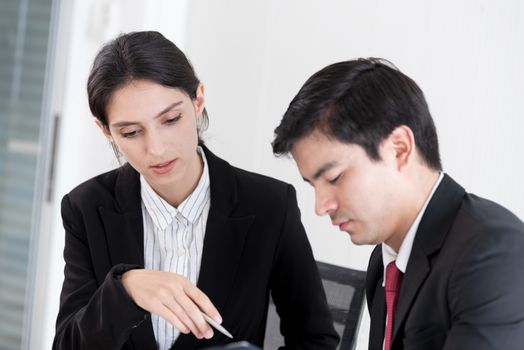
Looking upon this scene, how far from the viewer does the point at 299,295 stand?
1.62 metres

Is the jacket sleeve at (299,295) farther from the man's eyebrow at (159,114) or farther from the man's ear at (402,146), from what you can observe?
the man's ear at (402,146)

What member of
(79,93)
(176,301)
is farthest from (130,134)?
(79,93)

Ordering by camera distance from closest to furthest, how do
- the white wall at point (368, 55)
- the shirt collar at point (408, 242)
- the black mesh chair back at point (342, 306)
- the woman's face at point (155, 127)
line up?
the shirt collar at point (408, 242)
the woman's face at point (155, 127)
the black mesh chair back at point (342, 306)
the white wall at point (368, 55)

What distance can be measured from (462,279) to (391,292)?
250 mm

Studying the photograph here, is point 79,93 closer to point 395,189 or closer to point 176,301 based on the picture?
point 176,301

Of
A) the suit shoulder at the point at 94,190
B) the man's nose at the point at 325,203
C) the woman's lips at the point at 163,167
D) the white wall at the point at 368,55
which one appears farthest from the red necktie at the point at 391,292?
the white wall at the point at 368,55

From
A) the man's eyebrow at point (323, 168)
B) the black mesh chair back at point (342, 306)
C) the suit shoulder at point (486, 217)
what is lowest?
the black mesh chair back at point (342, 306)

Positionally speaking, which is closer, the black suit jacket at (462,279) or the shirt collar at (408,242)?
the black suit jacket at (462,279)

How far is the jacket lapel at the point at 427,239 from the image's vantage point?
1184 millimetres

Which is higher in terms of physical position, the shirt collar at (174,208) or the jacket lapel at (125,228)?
the shirt collar at (174,208)

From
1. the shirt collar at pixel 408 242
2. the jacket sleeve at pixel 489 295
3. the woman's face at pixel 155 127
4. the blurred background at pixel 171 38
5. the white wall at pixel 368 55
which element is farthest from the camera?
the blurred background at pixel 171 38

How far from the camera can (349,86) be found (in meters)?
1.23

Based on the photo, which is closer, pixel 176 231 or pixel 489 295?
pixel 489 295

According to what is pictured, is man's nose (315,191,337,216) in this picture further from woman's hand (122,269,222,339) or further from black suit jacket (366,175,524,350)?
woman's hand (122,269,222,339)
